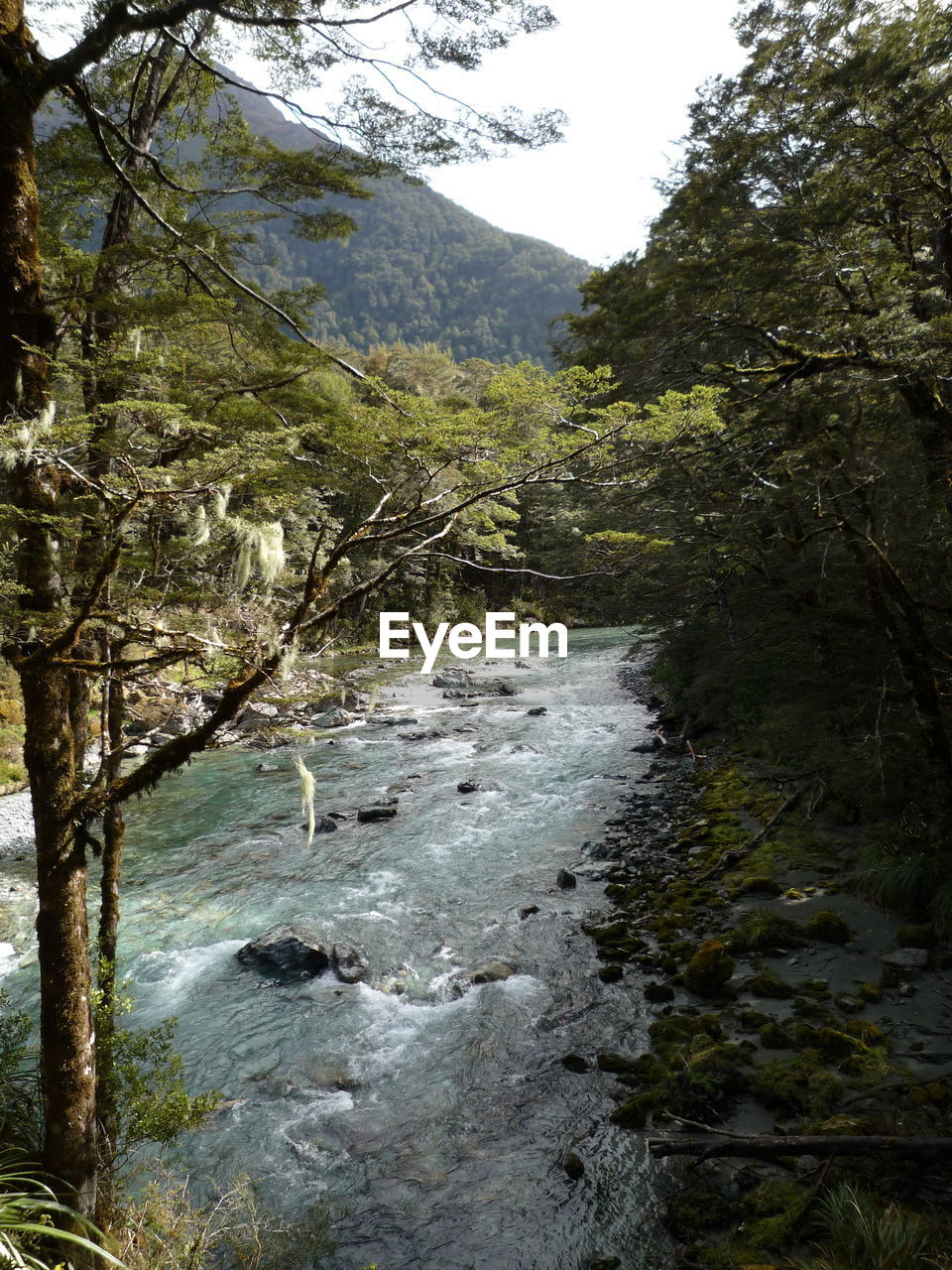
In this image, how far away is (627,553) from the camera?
559 cm

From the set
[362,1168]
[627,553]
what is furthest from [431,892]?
[627,553]

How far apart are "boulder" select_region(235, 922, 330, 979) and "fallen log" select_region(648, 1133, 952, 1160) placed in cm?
399

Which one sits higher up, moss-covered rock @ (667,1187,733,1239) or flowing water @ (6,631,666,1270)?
moss-covered rock @ (667,1187,733,1239)

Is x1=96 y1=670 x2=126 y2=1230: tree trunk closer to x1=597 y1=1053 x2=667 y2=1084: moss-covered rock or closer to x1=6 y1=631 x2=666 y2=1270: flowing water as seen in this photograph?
x1=6 y1=631 x2=666 y2=1270: flowing water

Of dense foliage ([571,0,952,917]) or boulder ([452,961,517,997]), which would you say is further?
boulder ([452,961,517,997])

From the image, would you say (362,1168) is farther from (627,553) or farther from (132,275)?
(132,275)

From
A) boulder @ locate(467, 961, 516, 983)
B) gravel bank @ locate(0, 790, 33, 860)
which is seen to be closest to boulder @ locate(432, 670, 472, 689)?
gravel bank @ locate(0, 790, 33, 860)

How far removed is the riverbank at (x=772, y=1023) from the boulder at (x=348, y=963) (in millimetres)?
2511

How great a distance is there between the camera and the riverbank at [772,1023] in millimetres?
3520

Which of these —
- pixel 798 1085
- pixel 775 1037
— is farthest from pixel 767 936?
pixel 798 1085

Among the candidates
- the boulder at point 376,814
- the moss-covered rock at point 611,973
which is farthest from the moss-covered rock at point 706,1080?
the boulder at point 376,814

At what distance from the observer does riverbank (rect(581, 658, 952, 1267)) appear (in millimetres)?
3520

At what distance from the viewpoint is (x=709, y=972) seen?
5.70 meters

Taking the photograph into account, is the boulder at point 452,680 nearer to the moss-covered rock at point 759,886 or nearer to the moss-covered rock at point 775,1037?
the moss-covered rock at point 759,886
